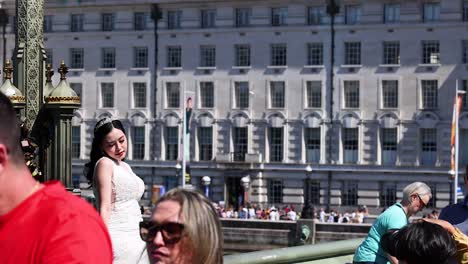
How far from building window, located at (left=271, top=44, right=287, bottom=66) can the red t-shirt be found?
58.2 meters

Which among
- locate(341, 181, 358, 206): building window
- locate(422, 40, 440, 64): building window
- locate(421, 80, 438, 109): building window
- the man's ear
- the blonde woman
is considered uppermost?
locate(422, 40, 440, 64): building window

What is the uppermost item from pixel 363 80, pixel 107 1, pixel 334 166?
pixel 107 1

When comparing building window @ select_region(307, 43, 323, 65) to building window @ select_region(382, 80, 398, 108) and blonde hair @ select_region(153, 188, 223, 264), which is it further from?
blonde hair @ select_region(153, 188, 223, 264)

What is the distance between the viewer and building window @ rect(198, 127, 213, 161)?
2509 inches

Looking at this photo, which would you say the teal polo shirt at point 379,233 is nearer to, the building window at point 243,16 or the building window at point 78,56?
the building window at point 243,16

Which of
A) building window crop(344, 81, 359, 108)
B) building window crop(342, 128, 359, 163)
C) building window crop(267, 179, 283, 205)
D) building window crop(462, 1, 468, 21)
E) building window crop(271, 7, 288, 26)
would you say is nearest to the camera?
building window crop(462, 1, 468, 21)

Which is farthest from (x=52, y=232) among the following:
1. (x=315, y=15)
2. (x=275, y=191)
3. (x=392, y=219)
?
(x=315, y=15)

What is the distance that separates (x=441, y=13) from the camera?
59.8 meters

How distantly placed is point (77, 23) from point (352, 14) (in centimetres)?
1438

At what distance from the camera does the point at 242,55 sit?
209 feet

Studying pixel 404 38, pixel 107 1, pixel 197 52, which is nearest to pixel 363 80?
pixel 404 38

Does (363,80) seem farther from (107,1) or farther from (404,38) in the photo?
(107,1)

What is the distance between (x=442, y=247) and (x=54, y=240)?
2.32m


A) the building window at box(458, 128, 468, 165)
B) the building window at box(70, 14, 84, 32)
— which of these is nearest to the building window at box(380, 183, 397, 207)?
the building window at box(458, 128, 468, 165)
